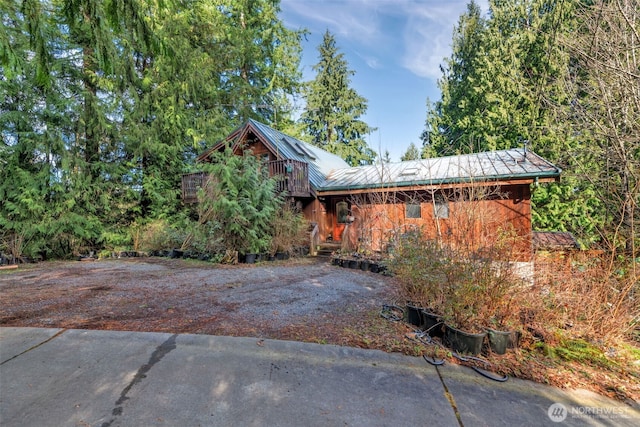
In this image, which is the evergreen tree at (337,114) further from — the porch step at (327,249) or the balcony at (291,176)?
the porch step at (327,249)

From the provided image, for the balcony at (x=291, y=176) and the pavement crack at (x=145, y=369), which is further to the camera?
the balcony at (x=291, y=176)

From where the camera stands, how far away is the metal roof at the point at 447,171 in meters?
8.80

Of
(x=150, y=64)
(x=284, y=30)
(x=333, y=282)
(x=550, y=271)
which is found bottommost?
(x=333, y=282)

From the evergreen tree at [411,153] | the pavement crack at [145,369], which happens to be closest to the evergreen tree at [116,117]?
the pavement crack at [145,369]

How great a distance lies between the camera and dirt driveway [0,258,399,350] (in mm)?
3590

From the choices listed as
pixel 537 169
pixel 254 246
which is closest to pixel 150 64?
pixel 254 246

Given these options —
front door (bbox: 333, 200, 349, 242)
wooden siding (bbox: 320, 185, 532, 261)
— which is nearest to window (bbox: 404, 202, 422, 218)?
wooden siding (bbox: 320, 185, 532, 261)

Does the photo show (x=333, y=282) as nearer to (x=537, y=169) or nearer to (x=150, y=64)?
(x=537, y=169)

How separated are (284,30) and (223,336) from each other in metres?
19.6

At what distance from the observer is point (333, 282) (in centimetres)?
638

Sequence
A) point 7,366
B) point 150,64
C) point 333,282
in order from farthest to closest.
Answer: point 150,64 < point 333,282 < point 7,366

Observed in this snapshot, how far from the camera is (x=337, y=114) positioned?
24.8 meters

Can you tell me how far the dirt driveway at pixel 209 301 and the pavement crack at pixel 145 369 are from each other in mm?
441

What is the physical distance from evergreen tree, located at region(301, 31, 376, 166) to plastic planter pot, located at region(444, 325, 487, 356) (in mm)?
22304
